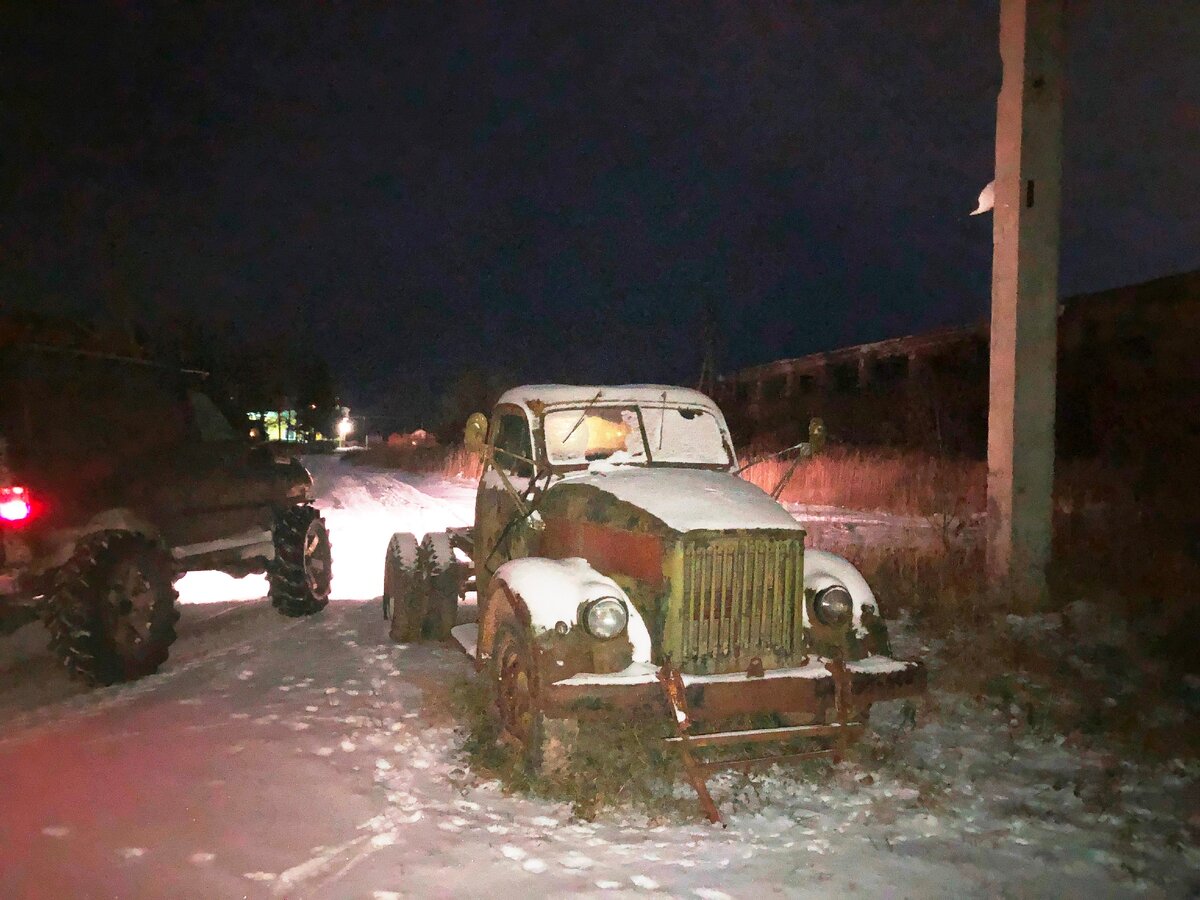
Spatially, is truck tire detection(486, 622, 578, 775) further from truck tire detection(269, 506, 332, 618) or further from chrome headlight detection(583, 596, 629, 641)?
truck tire detection(269, 506, 332, 618)

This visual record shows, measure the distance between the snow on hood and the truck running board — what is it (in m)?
0.77

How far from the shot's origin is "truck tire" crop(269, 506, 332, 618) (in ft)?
28.2

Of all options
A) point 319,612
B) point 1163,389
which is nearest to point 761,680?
point 319,612

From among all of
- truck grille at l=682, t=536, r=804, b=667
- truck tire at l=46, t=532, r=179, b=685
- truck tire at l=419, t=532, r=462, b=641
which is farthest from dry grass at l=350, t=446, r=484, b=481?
truck grille at l=682, t=536, r=804, b=667

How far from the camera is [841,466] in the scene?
1825 cm

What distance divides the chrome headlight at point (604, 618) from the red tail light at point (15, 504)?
3.80m

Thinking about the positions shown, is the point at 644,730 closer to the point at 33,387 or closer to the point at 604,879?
the point at 604,879

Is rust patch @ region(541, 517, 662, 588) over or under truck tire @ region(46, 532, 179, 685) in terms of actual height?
over

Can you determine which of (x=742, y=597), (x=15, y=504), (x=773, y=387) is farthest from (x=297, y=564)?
(x=773, y=387)

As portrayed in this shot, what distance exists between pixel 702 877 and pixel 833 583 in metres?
1.99

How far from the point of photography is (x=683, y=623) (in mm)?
4750

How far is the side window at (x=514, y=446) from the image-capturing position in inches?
250

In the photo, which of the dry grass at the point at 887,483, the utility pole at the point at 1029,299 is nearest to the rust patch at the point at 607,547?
the utility pole at the point at 1029,299

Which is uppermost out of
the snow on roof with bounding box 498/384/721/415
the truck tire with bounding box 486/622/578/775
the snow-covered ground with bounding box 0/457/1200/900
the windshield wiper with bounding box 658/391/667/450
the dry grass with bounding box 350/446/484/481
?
the snow on roof with bounding box 498/384/721/415
